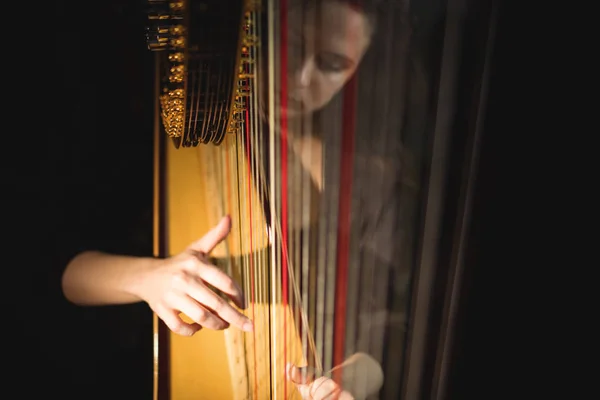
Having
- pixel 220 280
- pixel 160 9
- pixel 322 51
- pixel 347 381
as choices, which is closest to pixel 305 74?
pixel 322 51

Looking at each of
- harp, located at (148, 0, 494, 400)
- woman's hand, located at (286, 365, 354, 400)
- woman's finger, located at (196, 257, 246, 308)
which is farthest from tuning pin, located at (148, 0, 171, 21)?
woman's hand, located at (286, 365, 354, 400)

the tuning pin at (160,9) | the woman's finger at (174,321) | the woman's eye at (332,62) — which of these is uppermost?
the tuning pin at (160,9)

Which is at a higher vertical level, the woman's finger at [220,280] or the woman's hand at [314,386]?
the woman's finger at [220,280]

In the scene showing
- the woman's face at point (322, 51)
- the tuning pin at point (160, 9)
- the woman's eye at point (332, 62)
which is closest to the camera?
the tuning pin at point (160, 9)

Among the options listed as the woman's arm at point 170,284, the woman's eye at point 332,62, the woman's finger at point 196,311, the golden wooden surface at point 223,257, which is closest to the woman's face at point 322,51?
the woman's eye at point 332,62

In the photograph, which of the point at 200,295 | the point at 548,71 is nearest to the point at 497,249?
the point at 548,71

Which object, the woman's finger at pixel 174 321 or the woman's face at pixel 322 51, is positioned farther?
the woman's finger at pixel 174 321

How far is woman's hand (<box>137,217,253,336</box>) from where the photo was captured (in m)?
0.83

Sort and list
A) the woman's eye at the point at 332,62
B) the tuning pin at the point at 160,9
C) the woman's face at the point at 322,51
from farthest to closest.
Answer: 1. the woman's eye at the point at 332,62
2. the woman's face at the point at 322,51
3. the tuning pin at the point at 160,9

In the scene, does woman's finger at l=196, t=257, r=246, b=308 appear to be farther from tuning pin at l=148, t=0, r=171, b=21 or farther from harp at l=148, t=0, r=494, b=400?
tuning pin at l=148, t=0, r=171, b=21

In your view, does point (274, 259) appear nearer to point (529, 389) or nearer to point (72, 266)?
point (72, 266)

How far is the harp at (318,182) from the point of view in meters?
0.66

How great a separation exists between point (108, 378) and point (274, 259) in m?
0.67

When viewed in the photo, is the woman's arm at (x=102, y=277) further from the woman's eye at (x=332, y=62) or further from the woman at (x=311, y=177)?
the woman's eye at (x=332, y=62)
